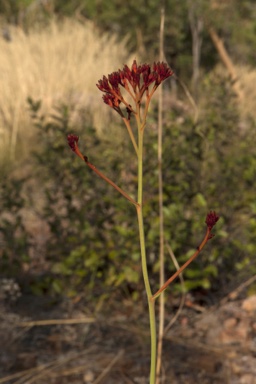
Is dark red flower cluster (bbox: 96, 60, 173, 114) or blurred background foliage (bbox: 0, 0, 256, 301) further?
blurred background foliage (bbox: 0, 0, 256, 301)

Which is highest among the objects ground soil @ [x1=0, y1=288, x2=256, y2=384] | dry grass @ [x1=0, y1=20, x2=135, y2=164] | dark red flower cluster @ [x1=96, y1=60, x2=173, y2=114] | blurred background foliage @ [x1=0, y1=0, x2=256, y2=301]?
dry grass @ [x1=0, y1=20, x2=135, y2=164]

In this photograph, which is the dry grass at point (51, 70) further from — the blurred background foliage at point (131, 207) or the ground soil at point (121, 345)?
the ground soil at point (121, 345)

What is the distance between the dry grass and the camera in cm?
714

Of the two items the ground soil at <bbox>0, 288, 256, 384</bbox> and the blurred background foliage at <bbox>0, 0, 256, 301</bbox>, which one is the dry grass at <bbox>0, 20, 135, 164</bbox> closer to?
the blurred background foliage at <bbox>0, 0, 256, 301</bbox>

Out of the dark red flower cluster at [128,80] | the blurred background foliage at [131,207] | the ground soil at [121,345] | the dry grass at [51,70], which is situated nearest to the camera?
the dark red flower cluster at [128,80]

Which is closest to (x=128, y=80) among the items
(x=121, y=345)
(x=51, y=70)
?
(x=121, y=345)

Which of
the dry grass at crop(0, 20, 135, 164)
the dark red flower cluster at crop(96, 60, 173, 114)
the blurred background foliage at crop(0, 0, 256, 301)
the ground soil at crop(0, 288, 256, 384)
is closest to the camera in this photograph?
the dark red flower cluster at crop(96, 60, 173, 114)

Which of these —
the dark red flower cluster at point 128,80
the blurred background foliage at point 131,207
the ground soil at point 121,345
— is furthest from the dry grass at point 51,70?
the dark red flower cluster at point 128,80

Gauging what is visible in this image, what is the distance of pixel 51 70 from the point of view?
27.5 feet

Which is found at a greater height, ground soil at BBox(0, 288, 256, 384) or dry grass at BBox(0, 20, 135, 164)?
dry grass at BBox(0, 20, 135, 164)

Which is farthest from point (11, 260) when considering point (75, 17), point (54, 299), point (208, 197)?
point (75, 17)

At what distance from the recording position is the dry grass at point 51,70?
7141mm

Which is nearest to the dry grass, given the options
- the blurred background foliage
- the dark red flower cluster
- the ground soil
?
the blurred background foliage

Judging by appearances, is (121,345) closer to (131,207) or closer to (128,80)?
(131,207)
